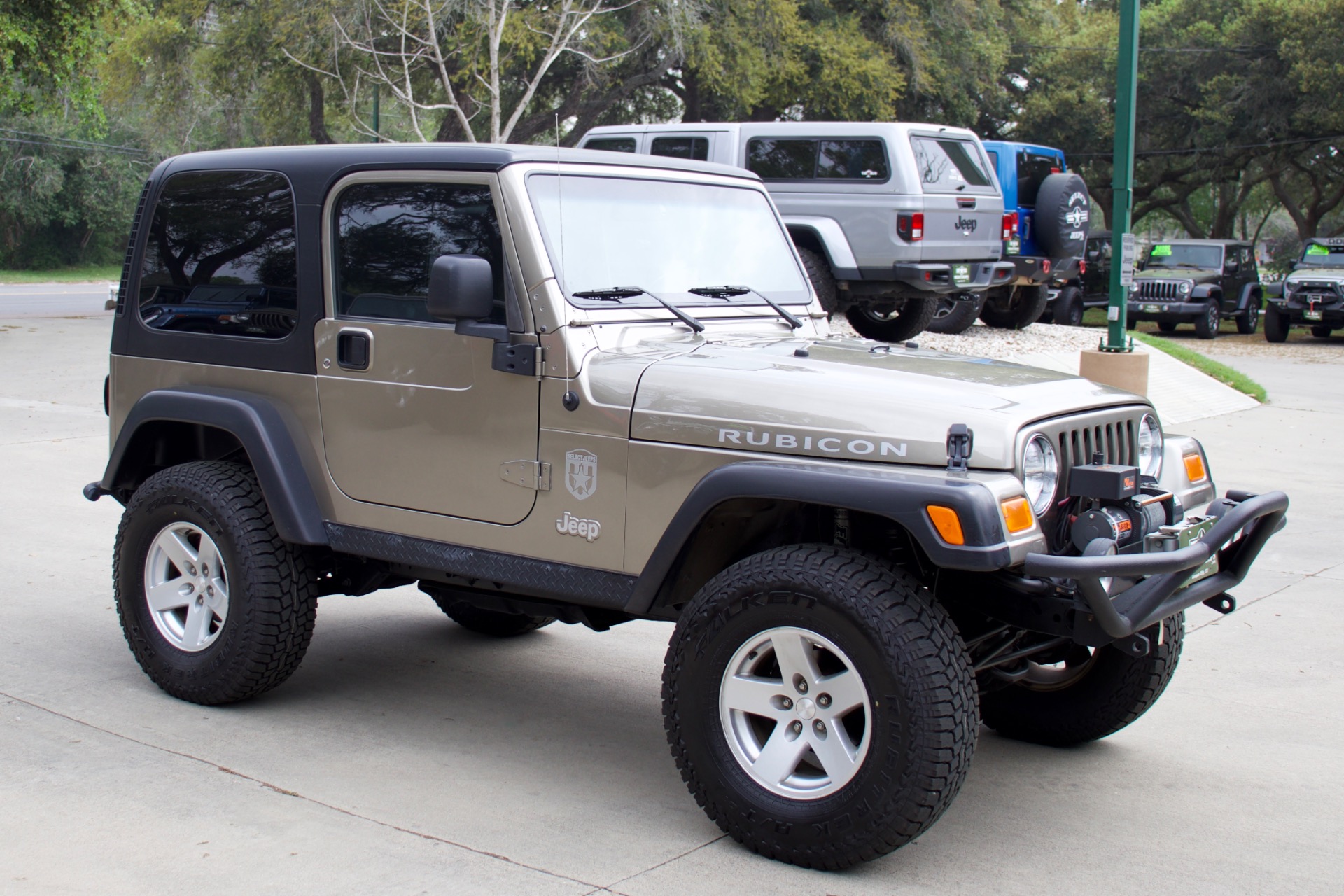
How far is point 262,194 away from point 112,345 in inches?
40.0

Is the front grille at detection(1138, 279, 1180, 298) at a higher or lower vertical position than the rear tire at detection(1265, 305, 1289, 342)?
higher

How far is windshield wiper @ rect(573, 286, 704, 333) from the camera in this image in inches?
163

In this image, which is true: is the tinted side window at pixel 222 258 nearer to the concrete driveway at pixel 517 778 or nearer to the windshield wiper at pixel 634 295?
the windshield wiper at pixel 634 295

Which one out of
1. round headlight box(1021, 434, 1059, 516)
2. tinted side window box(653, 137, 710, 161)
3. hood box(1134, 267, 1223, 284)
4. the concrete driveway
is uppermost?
tinted side window box(653, 137, 710, 161)

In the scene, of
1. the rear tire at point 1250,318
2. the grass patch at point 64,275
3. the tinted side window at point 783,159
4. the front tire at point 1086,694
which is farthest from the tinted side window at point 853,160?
the grass patch at point 64,275

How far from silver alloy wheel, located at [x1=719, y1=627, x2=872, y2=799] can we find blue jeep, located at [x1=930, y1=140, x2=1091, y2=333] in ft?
40.9

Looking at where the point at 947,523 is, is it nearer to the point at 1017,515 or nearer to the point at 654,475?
the point at 1017,515

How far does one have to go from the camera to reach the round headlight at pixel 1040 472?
11.6 ft

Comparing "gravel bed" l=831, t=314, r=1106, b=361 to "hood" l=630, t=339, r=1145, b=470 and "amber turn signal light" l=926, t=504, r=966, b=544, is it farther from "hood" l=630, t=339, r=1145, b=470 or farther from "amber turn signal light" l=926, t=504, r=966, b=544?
"amber turn signal light" l=926, t=504, r=966, b=544

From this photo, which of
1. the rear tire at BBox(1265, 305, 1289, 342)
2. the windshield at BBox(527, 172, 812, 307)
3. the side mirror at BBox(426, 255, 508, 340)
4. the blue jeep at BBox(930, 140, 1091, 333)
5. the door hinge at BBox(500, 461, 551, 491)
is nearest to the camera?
the side mirror at BBox(426, 255, 508, 340)

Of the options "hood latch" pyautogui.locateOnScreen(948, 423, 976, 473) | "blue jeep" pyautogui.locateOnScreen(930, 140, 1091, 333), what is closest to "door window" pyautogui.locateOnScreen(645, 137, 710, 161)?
"blue jeep" pyautogui.locateOnScreen(930, 140, 1091, 333)

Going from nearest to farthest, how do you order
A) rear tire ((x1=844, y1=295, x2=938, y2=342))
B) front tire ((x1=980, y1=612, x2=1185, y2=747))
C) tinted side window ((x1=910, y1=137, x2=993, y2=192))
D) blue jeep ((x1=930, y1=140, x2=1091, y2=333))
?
front tire ((x1=980, y1=612, x2=1185, y2=747)) < tinted side window ((x1=910, y1=137, x2=993, y2=192)) < rear tire ((x1=844, y1=295, x2=938, y2=342)) < blue jeep ((x1=930, y1=140, x2=1091, y2=333))

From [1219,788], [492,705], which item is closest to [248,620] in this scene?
[492,705]

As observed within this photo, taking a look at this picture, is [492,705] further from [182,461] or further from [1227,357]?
[1227,357]
